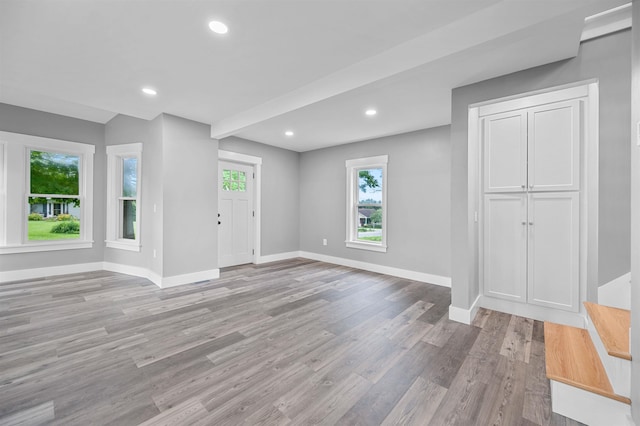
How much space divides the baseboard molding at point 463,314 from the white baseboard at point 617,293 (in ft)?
3.17

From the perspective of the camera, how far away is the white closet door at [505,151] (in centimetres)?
272

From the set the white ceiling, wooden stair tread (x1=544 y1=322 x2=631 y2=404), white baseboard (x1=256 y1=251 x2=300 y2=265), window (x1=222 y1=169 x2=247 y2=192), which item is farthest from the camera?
white baseboard (x1=256 y1=251 x2=300 y2=265)

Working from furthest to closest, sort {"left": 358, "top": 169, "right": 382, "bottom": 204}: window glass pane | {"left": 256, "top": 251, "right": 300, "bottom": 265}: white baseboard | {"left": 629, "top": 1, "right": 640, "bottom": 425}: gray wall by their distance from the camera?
{"left": 256, "top": 251, "right": 300, "bottom": 265}: white baseboard → {"left": 358, "top": 169, "right": 382, "bottom": 204}: window glass pane → {"left": 629, "top": 1, "right": 640, "bottom": 425}: gray wall

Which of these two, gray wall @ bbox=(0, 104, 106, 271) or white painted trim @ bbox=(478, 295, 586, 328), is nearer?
white painted trim @ bbox=(478, 295, 586, 328)

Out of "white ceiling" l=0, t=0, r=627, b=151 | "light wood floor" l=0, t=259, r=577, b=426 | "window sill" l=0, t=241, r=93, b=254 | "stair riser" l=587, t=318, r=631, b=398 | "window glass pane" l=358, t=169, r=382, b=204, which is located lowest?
"light wood floor" l=0, t=259, r=577, b=426

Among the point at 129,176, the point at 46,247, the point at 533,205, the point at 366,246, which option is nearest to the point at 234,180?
the point at 129,176

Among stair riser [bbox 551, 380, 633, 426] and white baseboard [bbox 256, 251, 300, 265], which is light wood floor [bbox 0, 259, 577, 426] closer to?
stair riser [bbox 551, 380, 633, 426]

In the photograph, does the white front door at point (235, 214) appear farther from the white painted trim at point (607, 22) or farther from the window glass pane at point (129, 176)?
the white painted trim at point (607, 22)

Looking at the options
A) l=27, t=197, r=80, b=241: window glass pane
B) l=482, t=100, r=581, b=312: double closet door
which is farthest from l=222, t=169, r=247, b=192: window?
l=482, t=100, r=581, b=312: double closet door

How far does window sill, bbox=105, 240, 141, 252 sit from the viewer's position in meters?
4.43

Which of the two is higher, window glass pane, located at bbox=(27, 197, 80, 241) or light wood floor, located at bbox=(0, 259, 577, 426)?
window glass pane, located at bbox=(27, 197, 80, 241)

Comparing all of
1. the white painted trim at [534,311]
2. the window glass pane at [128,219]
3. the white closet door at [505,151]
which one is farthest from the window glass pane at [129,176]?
the white painted trim at [534,311]

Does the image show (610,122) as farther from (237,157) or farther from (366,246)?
(237,157)

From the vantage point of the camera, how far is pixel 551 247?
2.59 m
